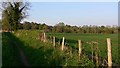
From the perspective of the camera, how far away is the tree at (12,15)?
77.4m

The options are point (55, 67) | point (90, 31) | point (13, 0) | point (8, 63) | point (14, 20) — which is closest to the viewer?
point (55, 67)

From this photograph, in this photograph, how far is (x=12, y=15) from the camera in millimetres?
77062

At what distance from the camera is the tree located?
3048 inches

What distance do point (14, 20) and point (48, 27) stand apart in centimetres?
4168

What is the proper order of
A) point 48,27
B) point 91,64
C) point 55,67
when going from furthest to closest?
point 48,27 < point 55,67 < point 91,64

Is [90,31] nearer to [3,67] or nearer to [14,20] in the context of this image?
[14,20]

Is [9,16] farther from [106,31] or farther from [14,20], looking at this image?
[106,31]

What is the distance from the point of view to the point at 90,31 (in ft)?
364

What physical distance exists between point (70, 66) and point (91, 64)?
0.99m

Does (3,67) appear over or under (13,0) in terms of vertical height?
under

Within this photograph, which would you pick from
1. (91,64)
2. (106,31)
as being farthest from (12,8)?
(91,64)

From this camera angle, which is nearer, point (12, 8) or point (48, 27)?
point (12, 8)

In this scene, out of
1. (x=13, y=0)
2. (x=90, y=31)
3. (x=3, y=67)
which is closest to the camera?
(x=3, y=67)

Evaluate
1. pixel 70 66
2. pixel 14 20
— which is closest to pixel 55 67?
pixel 70 66
